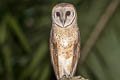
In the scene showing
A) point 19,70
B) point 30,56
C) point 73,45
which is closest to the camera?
point 73,45

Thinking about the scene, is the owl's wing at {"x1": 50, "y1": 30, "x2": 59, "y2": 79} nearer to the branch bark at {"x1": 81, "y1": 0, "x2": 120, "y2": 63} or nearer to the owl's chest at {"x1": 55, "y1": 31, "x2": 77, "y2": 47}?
the owl's chest at {"x1": 55, "y1": 31, "x2": 77, "y2": 47}

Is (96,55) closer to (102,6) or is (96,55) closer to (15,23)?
(102,6)

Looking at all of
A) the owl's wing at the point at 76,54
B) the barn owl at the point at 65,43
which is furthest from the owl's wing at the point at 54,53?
the owl's wing at the point at 76,54

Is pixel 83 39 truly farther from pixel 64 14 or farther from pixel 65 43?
pixel 64 14

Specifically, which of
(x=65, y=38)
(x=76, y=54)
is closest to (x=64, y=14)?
(x=65, y=38)

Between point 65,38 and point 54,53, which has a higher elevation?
point 65,38

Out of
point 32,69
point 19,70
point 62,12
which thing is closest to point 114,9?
point 62,12

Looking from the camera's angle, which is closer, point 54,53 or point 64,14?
point 64,14
